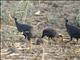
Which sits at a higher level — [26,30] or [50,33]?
[26,30]

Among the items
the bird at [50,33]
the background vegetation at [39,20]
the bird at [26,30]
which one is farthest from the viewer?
the bird at [50,33]

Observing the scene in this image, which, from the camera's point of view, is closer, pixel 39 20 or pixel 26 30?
pixel 26 30

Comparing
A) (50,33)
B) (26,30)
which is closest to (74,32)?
(50,33)

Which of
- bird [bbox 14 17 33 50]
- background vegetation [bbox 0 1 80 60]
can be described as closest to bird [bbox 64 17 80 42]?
background vegetation [bbox 0 1 80 60]

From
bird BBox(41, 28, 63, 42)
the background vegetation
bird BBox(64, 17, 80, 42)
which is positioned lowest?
the background vegetation

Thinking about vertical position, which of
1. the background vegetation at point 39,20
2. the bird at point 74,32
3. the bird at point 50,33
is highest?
the bird at point 74,32

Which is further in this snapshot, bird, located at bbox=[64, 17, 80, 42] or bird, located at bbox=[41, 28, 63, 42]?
bird, located at bbox=[41, 28, 63, 42]

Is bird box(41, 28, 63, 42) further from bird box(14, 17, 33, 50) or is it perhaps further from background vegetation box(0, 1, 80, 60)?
bird box(14, 17, 33, 50)

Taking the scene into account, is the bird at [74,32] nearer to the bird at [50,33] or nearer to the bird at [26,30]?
the bird at [50,33]

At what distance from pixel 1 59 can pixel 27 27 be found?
1.05 meters

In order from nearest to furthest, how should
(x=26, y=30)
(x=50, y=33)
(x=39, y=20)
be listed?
(x=26, y=30), (x=50, y=33), (x=39, y=20)

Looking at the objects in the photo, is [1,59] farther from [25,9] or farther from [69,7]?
[69,7]

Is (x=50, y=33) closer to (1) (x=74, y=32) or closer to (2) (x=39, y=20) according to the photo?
(1) (x=74, y=32)

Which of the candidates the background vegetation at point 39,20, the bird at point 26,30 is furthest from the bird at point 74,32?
the bird at point 26,30
